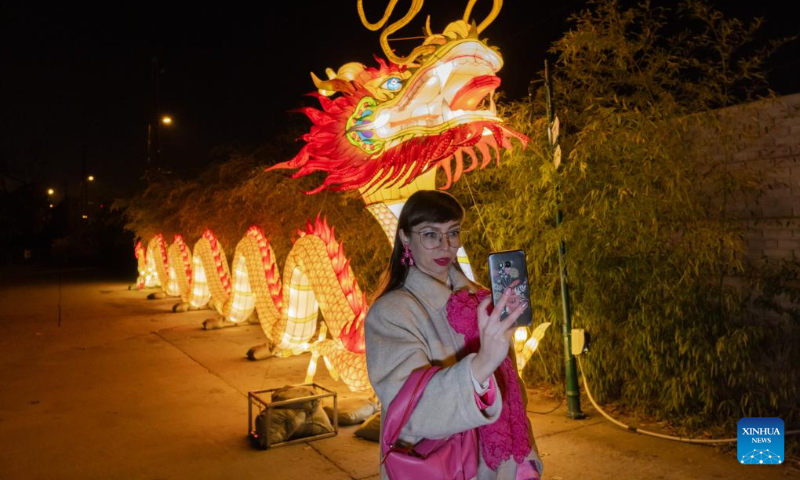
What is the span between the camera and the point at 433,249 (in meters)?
1.59

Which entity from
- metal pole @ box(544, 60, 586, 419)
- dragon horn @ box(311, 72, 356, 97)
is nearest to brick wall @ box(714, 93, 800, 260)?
metal pole @ box(544, 60, 586, 419)

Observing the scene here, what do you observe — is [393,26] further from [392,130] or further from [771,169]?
[771,169]

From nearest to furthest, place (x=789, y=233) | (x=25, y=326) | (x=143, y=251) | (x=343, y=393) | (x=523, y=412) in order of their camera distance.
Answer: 1. (x=523, y=412)
2. (x=789, y=233)
3. (x=343, y=393)
4. (x=25, y=326)
5. (x=143, y=251)

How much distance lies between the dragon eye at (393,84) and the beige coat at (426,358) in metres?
2.16

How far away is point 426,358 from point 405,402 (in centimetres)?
13

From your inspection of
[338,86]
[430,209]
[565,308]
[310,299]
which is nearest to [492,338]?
[430,209]

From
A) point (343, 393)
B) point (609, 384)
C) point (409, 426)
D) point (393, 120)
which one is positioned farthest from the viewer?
point (343, 393)

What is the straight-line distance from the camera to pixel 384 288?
Answer: 166 cm

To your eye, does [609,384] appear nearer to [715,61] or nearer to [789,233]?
[789,233]

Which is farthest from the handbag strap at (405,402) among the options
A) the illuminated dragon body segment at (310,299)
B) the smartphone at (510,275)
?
the illuminated dragon body segment at (310,299)

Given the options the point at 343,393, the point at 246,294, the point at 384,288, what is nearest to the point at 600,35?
the point at 384,288

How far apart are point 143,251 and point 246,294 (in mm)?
8897

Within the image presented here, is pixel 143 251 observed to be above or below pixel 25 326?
above

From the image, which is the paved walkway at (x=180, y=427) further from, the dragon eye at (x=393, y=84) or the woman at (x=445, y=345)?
the dragon eye at (x=393, y=84)
